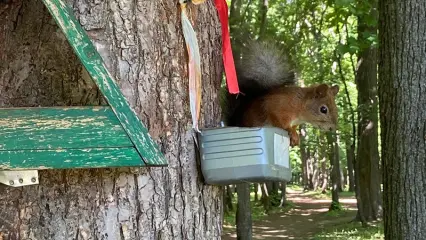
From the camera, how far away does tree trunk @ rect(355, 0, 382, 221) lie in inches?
520

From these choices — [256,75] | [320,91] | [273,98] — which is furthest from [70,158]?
[320,91]

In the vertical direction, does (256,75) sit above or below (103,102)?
above

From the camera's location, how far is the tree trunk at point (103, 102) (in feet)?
5.21

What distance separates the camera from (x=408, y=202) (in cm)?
423

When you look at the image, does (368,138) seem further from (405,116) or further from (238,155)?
(238,155)

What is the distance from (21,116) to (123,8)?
1.44 feet

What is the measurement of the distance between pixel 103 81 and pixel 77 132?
0.14 m

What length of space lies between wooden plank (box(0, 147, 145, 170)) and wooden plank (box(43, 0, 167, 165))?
0.03 meters

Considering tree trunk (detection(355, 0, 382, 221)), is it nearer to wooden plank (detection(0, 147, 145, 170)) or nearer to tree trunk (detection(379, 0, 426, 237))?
tree trunk (detection(379, 0, 426, 237))

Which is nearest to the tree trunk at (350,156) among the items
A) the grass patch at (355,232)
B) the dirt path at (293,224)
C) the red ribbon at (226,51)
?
the dirt path at (293,224)

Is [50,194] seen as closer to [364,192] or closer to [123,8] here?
[123,8]

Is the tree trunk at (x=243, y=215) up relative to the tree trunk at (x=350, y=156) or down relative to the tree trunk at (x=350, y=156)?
down

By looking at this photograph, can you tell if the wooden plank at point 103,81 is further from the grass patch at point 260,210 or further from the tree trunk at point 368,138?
the grass patch at point 260,210

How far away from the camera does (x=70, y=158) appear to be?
1448mm
